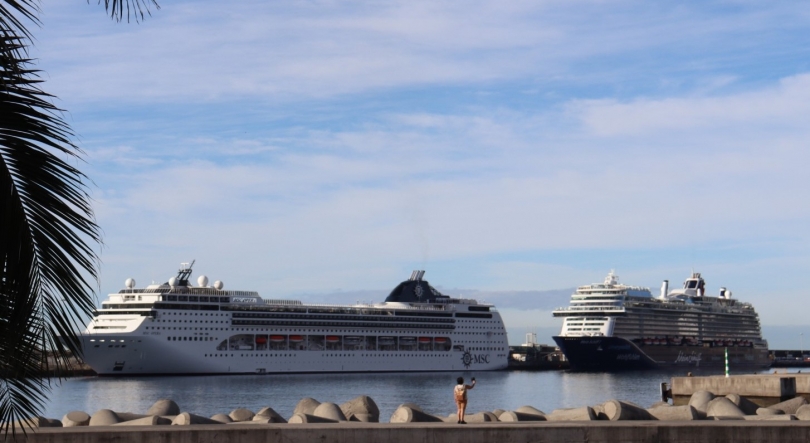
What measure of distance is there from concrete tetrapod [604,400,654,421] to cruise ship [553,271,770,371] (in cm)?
8312

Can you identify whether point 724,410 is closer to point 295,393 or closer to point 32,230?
point 32,230

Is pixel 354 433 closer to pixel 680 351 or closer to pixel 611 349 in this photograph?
pixel 611 349

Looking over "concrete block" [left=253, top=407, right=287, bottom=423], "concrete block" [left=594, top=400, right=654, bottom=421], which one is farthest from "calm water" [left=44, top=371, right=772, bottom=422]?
"concrete block" [left=594, top=400, right=654, bottom=421]

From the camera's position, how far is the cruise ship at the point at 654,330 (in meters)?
99.8

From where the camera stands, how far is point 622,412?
17531 millimetres

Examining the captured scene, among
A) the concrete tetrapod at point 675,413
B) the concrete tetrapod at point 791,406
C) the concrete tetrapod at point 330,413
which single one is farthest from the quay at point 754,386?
the concrete tetrapod at point 330,413

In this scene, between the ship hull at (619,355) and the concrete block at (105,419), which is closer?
the concrete block at (105,419)

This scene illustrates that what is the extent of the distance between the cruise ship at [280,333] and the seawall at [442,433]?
2453 inches

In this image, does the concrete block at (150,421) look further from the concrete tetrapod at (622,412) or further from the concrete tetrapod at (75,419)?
the concrete tetrapod at (622,412)

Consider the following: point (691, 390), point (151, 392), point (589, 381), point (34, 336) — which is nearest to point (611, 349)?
point (589, 381)

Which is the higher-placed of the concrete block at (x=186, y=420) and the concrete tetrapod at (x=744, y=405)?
the concrete block at (x=186, y=420)

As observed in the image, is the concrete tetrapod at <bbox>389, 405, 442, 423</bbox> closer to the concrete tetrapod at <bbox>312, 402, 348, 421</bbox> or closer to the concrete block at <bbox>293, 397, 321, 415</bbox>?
the concrete tetrapod at <bbox>312, 402, 348, 421</bbox>

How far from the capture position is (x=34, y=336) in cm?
555

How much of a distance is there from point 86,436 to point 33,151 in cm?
875
